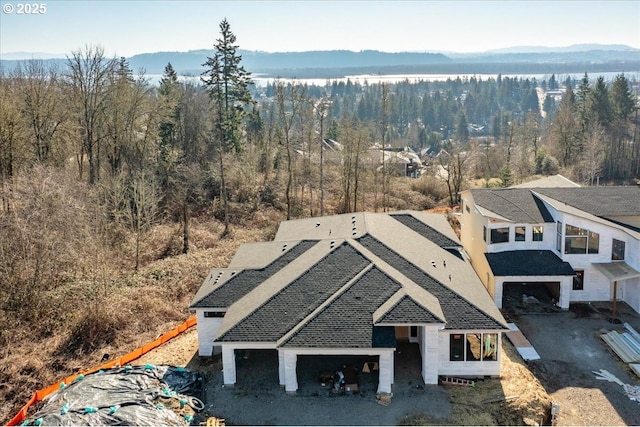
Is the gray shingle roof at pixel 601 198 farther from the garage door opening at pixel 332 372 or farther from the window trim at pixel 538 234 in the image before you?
the garage door opening at pixel 332 372

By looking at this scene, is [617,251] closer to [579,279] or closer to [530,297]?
[579,279]

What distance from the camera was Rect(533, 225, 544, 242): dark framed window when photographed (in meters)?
26.0

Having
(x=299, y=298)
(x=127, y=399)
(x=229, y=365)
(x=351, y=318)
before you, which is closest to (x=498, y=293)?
(x=351, y=318)

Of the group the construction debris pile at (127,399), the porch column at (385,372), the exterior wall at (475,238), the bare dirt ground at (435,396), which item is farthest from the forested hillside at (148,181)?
the exterior wall at (475,238)

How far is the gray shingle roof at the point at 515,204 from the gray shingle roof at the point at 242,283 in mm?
10619

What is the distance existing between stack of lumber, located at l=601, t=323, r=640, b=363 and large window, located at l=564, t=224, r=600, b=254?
4007 millimetres

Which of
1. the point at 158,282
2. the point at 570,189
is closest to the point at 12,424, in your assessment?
the point at 158,282

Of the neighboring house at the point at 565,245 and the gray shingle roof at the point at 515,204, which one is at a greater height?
the gray shingle roof at the point at 515,204

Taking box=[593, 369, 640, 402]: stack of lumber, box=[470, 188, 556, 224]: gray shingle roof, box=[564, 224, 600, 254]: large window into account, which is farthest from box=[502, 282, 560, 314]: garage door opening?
box=[593, 369, 640, 402]: stack of lumber

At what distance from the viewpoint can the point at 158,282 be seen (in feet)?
89.1

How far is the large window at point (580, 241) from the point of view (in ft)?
81.5

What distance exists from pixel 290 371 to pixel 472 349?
658cm

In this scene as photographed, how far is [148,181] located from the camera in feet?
107

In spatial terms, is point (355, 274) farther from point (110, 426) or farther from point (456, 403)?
point (110, 426)
